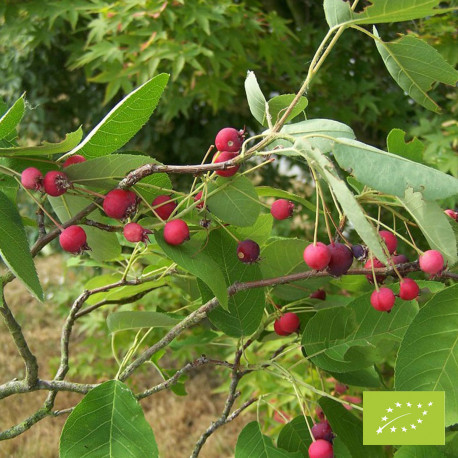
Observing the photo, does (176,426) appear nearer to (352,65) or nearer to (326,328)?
(352,65)

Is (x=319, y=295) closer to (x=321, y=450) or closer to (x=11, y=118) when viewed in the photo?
(x=321, y=450)

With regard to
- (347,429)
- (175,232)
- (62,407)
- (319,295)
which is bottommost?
(62,407)

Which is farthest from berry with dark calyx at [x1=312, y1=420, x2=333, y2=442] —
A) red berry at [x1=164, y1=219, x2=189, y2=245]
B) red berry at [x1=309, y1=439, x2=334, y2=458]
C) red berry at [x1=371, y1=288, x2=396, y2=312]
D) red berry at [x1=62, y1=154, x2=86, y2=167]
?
red berry at [x1=62, y1=154, x2=86, y2=167]

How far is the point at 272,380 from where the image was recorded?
2.20m

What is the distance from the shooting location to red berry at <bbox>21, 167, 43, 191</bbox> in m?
0.52

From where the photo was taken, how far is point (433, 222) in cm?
50

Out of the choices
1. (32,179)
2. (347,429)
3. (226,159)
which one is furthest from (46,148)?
(347,429)

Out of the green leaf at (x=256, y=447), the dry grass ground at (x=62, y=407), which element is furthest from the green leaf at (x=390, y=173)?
the dry grass ground at (x=62, y=407)

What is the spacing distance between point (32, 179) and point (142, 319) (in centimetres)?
26

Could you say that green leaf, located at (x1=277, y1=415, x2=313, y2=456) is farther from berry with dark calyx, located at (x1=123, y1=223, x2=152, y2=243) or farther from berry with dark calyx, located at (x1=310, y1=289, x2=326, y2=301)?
berry with dark calyx, located at (x1=123, y1=223, x2=152, y2=243)

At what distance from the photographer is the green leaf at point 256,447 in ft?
2.20

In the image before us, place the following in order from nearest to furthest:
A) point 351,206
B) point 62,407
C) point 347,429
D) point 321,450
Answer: point 351,206
point 321,450
point 347,429
point 62,407

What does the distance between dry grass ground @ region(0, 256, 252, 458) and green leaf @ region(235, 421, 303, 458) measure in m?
2.06

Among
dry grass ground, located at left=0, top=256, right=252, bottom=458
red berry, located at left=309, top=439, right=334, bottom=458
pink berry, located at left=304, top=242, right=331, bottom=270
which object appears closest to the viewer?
pink berry, located at left=304, top=242, right=331, bottom=270
